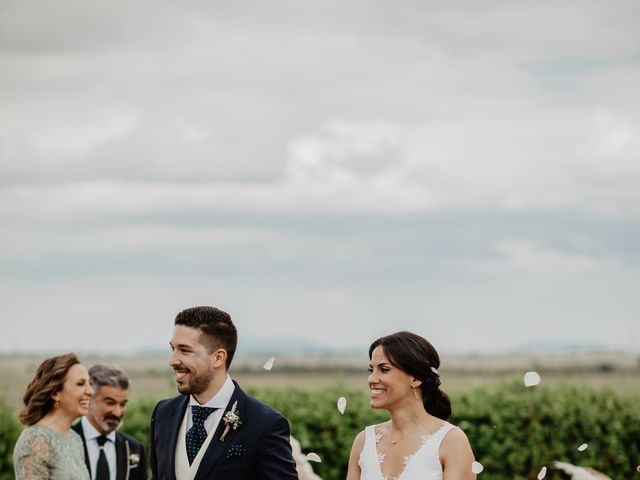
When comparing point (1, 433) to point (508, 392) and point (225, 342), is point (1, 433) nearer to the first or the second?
point (508, 392)

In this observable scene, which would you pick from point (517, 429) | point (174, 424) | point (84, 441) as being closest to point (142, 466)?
point (84, 441)

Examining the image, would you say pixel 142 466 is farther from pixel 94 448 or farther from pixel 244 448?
pixel 244 448

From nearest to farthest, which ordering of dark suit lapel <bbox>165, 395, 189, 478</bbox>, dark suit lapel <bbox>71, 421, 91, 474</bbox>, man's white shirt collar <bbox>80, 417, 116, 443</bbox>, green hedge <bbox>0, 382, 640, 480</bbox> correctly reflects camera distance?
dark suit lapel <bbox>165, 395, 189, 478</bbox> → dark suit lapel <bbox>71, 421, 91, 474</bbox> → man's white shirt collar <bbox>80, 417, 116, 443</bbox> → green hedge <bbox>0, 382, 640, 480</bbox>

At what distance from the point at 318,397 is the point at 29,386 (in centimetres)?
737

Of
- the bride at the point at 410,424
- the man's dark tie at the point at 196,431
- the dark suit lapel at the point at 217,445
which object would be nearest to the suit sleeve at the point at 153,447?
the man's dark tie at the point at 196,431

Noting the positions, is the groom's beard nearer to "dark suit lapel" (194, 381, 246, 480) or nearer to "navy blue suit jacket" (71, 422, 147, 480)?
"dark suit lapel" (194, 381, 246, 480)

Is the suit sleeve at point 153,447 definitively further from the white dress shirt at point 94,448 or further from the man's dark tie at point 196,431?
the white dress shirt at point 94,448

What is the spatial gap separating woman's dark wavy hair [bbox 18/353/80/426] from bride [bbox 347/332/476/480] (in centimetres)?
196

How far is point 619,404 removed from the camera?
1305 cm

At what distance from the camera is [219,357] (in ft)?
18.4

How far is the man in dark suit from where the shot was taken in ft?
23.9

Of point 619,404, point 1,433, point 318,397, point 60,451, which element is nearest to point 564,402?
point 619,404

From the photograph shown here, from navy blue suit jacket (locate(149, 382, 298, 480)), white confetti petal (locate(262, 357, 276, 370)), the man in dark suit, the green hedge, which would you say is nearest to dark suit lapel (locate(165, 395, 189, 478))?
navy blue suit jacket (locate(149, 382, 298, 480))

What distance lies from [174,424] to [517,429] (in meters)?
8.11
